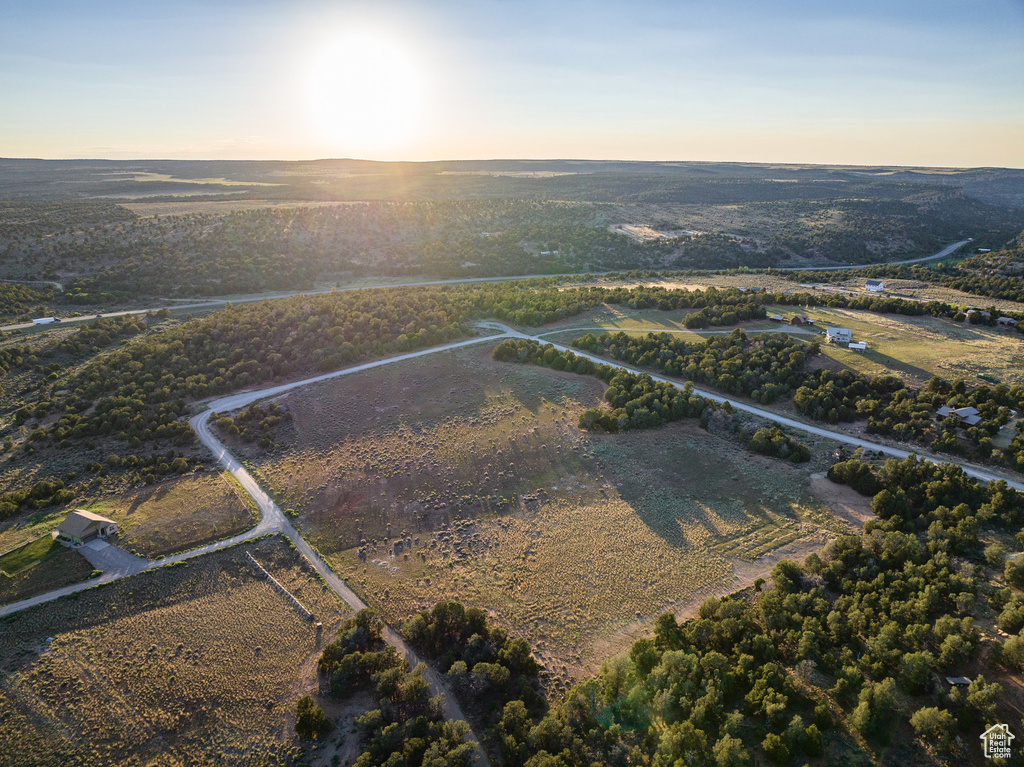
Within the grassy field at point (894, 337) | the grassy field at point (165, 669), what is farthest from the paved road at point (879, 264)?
the grassy field at point (165, 669)

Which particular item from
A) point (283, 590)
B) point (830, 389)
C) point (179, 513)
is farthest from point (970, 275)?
point (179, 513)

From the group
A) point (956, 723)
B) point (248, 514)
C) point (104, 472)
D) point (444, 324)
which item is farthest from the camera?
point (444, 324)

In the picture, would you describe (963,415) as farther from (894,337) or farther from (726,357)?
(894,337)

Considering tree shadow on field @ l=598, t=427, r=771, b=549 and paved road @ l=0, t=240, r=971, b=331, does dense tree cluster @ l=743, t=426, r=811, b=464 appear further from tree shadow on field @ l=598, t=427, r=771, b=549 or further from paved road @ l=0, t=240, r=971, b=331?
paved road @ l=0, t=240, r=971, b=331

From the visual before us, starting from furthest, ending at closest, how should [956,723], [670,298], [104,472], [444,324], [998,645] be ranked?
[670,298]
[444,324]
[104,472]
[998,645]
[956,723]

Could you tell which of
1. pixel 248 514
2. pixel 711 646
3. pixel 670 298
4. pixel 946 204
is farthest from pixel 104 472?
pixel 946 204

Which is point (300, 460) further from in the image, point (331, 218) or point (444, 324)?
point (331, 218)
